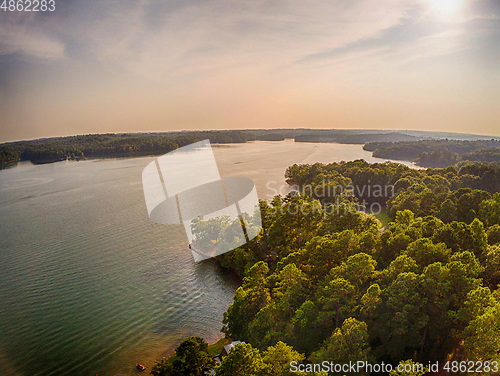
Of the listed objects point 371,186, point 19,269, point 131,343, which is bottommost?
point 131,343

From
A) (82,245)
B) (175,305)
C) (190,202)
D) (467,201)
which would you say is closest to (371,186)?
(467,201)

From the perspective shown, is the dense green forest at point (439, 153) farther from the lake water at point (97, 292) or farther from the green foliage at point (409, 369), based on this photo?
the green foliage at point (409, 369)

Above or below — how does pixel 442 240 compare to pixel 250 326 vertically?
above

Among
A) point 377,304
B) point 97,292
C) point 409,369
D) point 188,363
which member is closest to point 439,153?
point 377,304

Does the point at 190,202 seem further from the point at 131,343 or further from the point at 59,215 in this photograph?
the point at 131,343

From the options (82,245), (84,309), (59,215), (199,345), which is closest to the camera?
(199,345)

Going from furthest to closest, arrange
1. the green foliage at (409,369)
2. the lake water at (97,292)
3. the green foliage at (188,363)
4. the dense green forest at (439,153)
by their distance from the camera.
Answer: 1. the dense green forest at (439,153)
2. the lake water at (97,292)
3. the green foliage at (188,363)
4. the green foliage at (409,369)

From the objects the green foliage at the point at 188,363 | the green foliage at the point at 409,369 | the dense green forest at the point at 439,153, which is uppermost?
the dense green forest at the point at 439,153

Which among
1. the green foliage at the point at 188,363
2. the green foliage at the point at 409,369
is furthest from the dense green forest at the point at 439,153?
the green foliage at the point at 188,363
